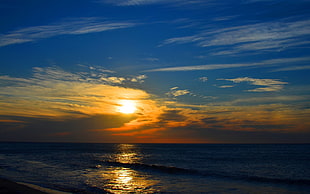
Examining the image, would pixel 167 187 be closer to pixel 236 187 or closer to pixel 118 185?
pixel 118 185

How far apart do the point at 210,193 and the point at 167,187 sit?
440 cm

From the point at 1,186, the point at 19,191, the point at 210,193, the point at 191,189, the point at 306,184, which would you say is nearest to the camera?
the point at 19,191

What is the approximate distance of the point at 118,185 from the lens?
24.7m

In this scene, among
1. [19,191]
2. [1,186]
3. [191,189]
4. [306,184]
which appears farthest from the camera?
[306,184]

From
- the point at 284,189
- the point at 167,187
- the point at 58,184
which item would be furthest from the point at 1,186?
the point at 284,189

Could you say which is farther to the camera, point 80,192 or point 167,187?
point 167,187

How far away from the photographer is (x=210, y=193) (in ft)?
71.5

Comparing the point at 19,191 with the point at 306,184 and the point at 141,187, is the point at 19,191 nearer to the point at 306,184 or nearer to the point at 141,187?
the point at 141,187

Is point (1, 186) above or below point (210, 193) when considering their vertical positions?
above

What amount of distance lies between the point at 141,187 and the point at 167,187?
2.51m

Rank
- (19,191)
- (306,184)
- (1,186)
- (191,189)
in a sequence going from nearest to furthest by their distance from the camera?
1. (19,191)
2. (1,186)
3. (191,189)
4. (306,184)

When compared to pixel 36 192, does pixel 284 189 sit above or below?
below

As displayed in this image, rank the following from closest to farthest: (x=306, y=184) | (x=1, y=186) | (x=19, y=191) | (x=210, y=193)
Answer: (x=19, y=191)
(x=1, y=186)
(x=210, y=193)
(x=306, y=184)

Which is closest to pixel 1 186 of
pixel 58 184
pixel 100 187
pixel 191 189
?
pixel 58 184
